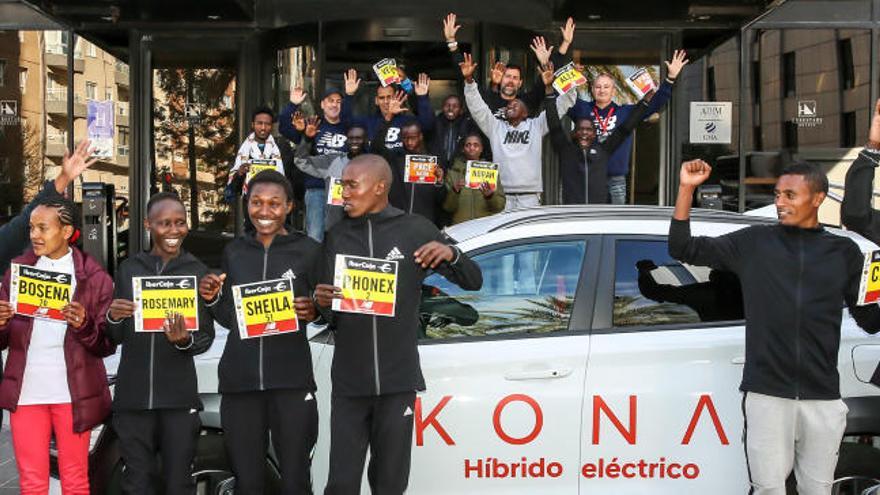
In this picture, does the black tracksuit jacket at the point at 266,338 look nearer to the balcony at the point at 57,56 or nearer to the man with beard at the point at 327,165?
the man with beard at the point at 327,165

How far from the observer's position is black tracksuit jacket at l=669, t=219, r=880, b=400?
446 centimetres

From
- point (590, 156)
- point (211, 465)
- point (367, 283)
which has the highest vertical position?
point (590, 156)

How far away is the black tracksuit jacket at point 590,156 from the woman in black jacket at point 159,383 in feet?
15.7

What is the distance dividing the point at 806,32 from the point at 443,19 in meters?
4.47

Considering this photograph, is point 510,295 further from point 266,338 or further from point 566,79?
point 566,79

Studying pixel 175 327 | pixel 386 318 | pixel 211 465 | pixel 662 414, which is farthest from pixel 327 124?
pixel 662 414

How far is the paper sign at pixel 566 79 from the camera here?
8938 mm

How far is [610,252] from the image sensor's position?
4.94 metres

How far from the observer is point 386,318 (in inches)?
178

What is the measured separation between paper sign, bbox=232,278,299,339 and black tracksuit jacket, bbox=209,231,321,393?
0.13 meters

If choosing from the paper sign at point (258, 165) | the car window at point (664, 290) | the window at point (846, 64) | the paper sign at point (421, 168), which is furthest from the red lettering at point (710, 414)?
the window at point (846, 64)

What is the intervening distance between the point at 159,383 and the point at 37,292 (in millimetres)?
661

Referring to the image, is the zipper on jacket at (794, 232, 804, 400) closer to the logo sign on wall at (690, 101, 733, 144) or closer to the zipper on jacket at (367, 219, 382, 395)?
the zipper on jacket at (367, 219, 382, 395)

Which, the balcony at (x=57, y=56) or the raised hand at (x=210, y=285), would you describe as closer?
the raised hand at (x=210, y=285)
